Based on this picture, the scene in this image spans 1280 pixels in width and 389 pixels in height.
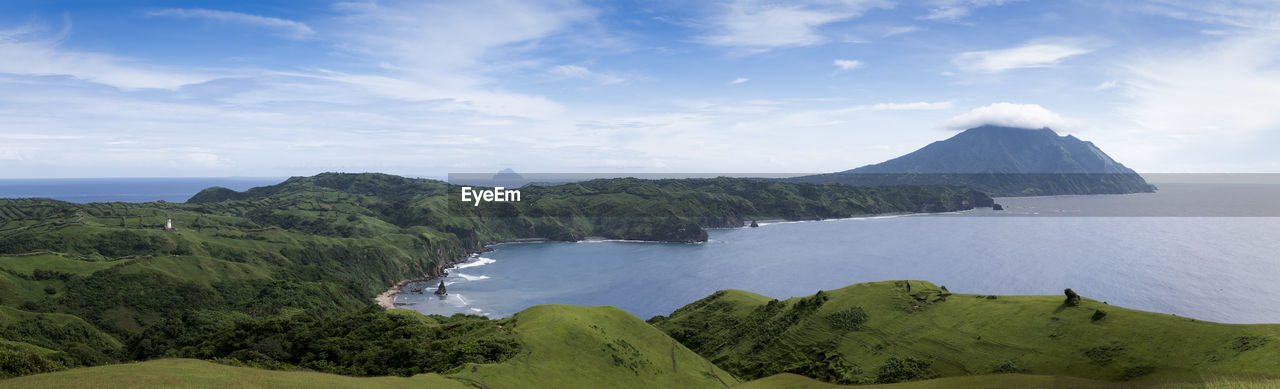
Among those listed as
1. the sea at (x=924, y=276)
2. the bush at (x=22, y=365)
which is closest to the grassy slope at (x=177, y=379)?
the bush at (x=22, y=365)

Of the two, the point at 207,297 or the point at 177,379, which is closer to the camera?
the point at 177,379

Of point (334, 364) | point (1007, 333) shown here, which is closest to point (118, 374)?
point (334, 364)

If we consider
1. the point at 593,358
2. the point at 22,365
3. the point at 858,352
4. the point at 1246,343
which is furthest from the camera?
the point at 858,352

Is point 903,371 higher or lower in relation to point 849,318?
lower

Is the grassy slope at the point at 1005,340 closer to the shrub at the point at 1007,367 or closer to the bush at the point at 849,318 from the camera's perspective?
the shrub at the point at 1007,367

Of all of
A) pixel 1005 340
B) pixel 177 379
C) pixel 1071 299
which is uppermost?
pixel 177 379

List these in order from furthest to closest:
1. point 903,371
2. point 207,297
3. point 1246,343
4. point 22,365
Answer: point 207,297 < point 903,371 < point 1246,343 < point 22,365

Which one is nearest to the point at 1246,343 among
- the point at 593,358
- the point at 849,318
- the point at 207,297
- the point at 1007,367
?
the point at 1007,367

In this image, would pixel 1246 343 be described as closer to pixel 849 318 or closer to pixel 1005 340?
pixel 1005 340

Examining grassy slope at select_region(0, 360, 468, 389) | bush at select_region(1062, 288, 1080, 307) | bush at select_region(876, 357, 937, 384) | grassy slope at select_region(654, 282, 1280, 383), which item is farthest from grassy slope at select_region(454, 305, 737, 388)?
bush at select_region(1062, 288, 1080, 307)

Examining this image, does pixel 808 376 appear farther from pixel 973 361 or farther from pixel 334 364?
pixel 334 364
